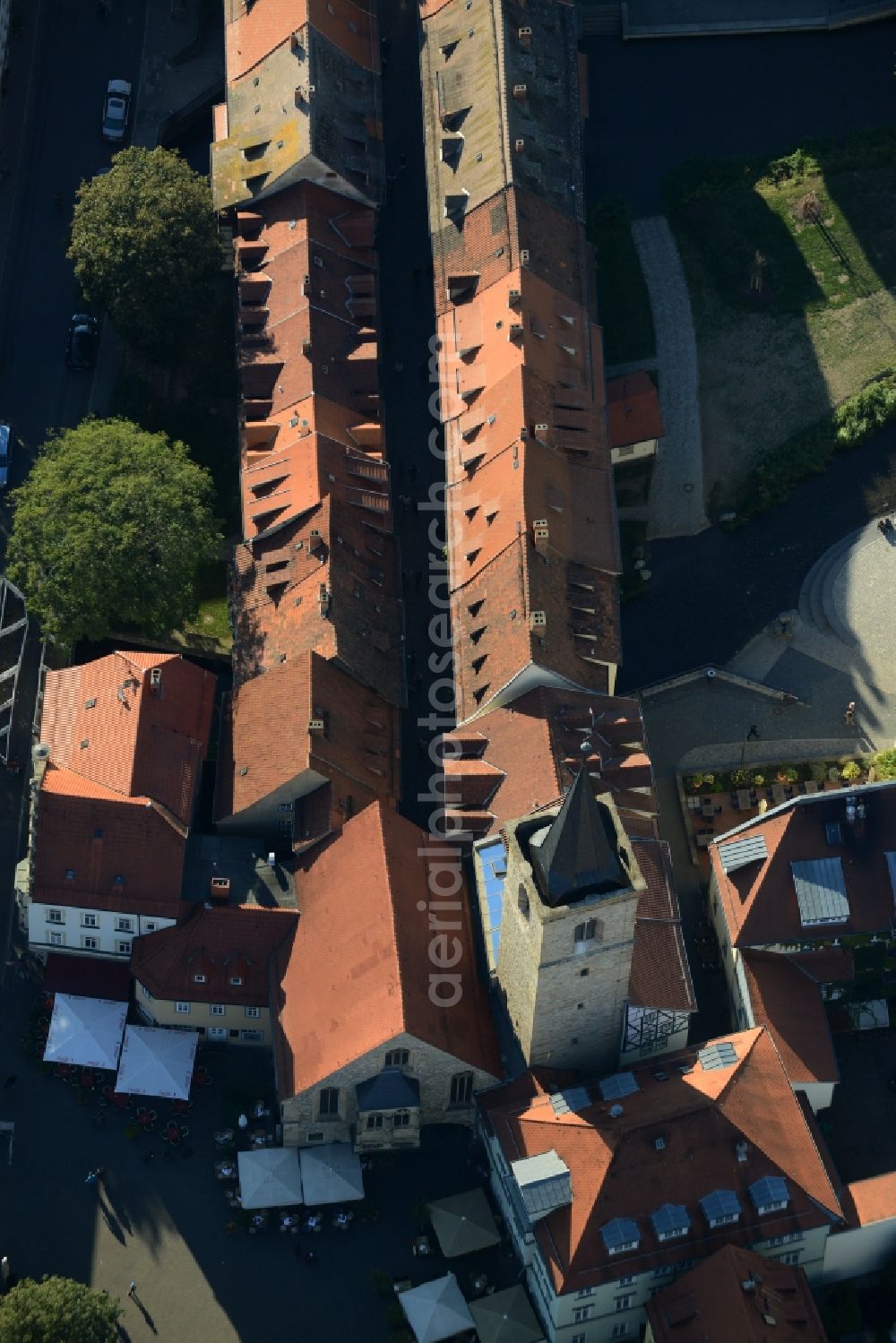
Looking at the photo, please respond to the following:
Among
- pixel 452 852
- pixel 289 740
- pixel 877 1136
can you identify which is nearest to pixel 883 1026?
pixel 877 1136

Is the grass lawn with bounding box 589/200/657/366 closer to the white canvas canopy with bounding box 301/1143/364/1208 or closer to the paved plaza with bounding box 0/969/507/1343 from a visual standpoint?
the paved plaza with bounding box 0/969/507/1343

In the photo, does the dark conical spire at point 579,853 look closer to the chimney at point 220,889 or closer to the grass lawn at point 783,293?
the chimney at point 220,889

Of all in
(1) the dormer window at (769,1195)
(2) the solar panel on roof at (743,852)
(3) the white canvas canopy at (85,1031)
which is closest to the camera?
(1) the dormer window at (769,1195)

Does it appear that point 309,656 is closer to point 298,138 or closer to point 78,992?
point 78,992

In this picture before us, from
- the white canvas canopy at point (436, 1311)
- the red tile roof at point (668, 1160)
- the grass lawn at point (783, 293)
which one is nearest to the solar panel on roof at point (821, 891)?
the red tile roof at point (668, 1160)

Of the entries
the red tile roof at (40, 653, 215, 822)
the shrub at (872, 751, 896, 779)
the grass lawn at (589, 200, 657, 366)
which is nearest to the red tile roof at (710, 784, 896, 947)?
the shrub at (872, 751, 896, 779)
